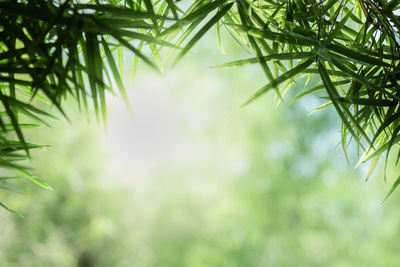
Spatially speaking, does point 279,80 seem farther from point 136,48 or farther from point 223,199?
point 223,199

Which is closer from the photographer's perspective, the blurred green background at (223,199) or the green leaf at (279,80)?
the green leaf at (279,80)

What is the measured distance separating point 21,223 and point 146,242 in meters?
1.65

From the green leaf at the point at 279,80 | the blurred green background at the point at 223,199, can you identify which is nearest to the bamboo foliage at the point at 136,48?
the green leaf at the point at 279,80

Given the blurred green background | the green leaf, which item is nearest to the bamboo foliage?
the green leaf

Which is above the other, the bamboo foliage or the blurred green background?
the bamboo foliage

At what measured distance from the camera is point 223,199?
17.7ft

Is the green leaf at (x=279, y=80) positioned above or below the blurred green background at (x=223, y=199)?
above

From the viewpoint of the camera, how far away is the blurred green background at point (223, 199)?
199 inches

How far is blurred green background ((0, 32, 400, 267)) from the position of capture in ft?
16.6

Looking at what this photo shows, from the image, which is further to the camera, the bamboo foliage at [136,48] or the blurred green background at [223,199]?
the blurred green background at [223,199]

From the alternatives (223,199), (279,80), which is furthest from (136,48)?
(223,199)

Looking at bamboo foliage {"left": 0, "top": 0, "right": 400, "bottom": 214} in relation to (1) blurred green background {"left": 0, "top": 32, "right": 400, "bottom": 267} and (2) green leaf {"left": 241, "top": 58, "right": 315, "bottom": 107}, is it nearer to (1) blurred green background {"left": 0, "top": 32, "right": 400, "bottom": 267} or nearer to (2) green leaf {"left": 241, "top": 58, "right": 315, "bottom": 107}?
(2) green leaf {"left": 241, "top": 58, "right": 315, "bottom": 107}

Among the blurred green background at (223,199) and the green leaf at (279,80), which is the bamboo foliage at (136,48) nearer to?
the green leaf at (279,80)

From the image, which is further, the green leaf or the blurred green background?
the blurred green background
